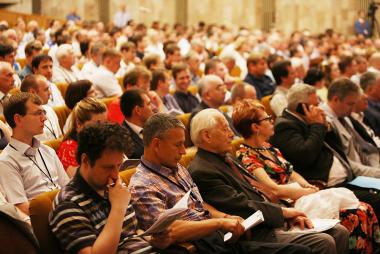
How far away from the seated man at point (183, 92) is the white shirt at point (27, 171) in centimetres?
341

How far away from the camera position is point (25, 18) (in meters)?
16.9

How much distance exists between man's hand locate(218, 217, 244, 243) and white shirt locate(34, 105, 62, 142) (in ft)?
6.87

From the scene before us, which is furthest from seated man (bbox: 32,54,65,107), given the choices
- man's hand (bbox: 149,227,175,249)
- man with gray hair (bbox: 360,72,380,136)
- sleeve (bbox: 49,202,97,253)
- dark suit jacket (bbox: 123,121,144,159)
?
sleeve (bbox: 49,202,97,253)

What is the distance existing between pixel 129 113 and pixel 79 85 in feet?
1.55

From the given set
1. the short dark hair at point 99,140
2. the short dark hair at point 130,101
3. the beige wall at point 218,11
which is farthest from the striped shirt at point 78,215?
the beige wall at point 218,11

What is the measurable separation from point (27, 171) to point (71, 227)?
2.96 ft

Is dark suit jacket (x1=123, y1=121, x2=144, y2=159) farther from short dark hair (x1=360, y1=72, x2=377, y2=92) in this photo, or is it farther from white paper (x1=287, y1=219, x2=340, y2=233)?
short dark hair (x1=360, y1=72, x2=377, y2=92)

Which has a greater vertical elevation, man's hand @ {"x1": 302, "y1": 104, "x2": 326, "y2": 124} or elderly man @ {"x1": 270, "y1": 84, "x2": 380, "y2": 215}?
man's hand @ {"x1": 302, "y1": 104, "x2": 326, "y2": 124}

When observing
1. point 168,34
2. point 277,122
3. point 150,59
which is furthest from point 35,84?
point 168,34

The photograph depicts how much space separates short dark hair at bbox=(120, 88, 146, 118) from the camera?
4.98 meters

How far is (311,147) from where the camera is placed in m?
4.81

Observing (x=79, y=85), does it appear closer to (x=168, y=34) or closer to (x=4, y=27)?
(x=4, y=27)

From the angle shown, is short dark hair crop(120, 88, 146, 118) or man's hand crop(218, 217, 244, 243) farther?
short dark hair crop(120, 88, 146, 118)

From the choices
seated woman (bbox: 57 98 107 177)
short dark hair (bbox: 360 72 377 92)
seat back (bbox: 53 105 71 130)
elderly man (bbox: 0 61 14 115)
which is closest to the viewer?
seated woman (bbox: 57 98 107 177)
